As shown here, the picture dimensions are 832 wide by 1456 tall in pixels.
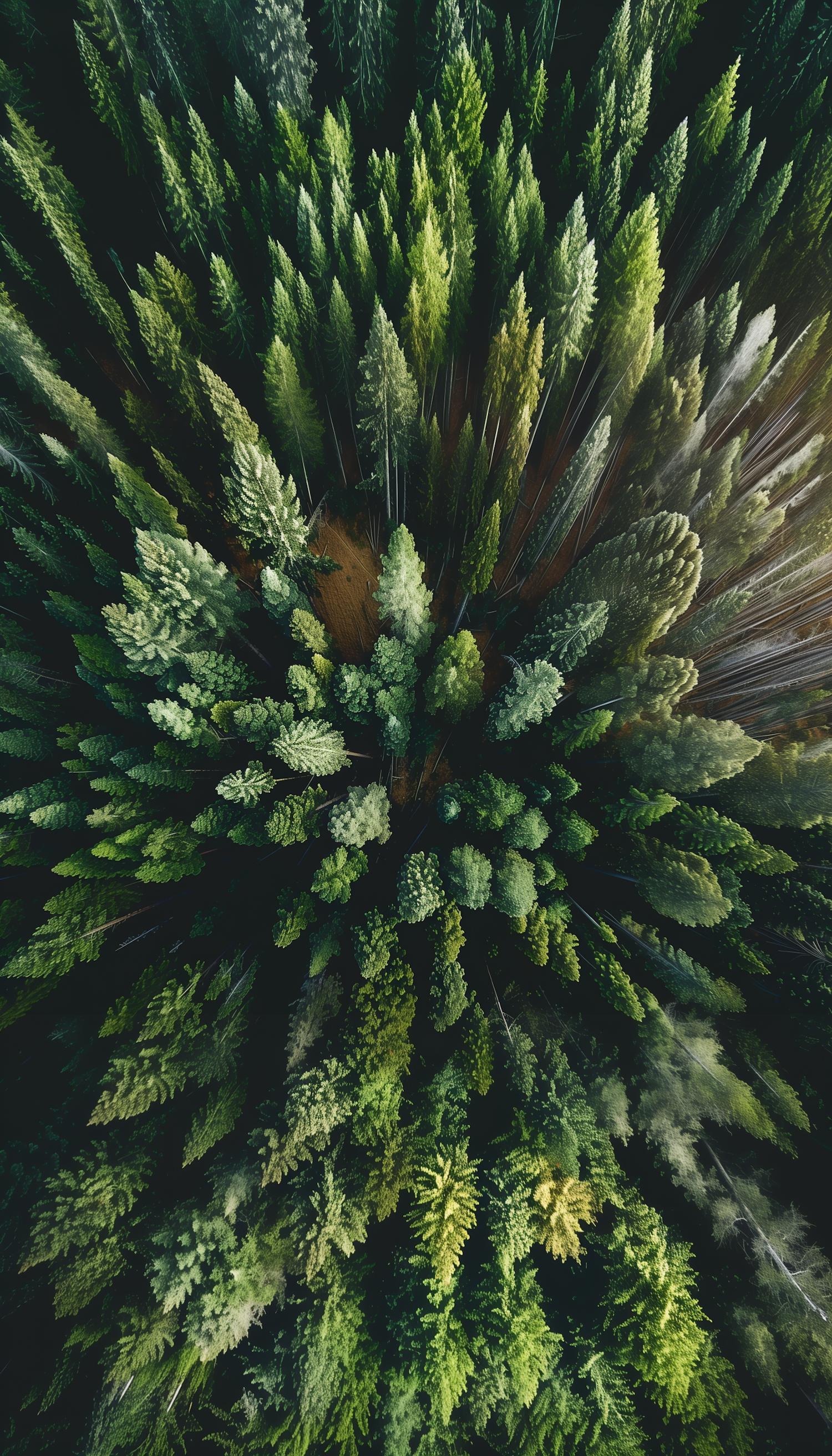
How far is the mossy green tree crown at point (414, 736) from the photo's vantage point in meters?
10.5

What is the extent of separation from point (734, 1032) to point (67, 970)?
16108 millimetres

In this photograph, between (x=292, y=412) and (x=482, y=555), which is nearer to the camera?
(x=482, y=555)

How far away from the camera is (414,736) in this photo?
547 inches

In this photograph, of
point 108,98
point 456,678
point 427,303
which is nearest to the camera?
point 456,678

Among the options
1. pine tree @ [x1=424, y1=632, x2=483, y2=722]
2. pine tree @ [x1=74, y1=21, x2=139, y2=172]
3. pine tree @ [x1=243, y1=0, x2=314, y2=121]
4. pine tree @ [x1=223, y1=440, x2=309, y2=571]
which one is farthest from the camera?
pine tree @ [x1=74, y1=21, x2=139, y2=172]

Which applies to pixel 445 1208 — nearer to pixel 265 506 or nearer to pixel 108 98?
pixel 265 506

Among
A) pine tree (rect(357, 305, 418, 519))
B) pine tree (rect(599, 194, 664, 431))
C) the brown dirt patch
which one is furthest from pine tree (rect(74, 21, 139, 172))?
pine tree (rect(599, 194, 664, 431))

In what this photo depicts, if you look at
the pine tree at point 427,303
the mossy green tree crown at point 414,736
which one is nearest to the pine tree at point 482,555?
the mossy green tree crown at point 414,736

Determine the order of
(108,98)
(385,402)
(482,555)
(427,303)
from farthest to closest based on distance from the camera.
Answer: (108,98) < (427,303) < (385,402) < (482,555)

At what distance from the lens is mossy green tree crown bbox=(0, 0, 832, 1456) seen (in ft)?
34.4

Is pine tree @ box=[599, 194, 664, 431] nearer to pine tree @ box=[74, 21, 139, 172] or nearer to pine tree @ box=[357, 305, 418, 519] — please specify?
pine tree @ box=[357, 305, 418, 519]

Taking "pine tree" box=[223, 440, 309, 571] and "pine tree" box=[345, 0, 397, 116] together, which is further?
"pine tree" box=[345, 0, 397, 116]

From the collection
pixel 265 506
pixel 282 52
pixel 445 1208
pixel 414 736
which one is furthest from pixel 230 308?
pixel 445 1208

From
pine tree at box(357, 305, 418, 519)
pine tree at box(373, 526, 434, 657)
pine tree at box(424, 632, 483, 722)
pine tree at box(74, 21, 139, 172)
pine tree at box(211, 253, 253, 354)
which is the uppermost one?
pine tree at box(74, 21, 139, 172)
